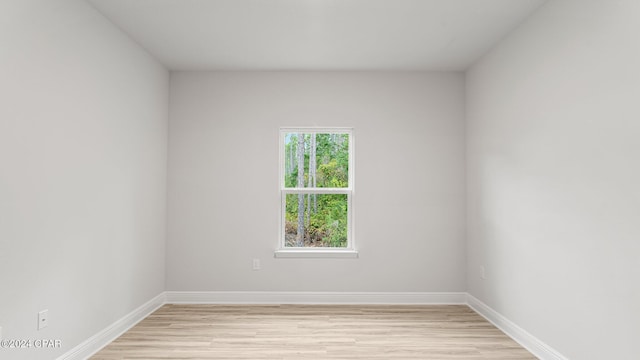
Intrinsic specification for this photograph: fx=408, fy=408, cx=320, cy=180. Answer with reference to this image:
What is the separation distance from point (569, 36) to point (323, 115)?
99.3 inches

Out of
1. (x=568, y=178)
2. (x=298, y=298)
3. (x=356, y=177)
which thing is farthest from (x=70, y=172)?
(x=568, y=178)

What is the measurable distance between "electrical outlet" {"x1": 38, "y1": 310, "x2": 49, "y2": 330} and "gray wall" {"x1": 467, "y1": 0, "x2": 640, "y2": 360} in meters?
3.40

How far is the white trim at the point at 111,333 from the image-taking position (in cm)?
292

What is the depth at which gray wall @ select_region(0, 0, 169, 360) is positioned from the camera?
2.31m

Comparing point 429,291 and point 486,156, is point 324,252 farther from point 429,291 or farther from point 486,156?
point 486,156

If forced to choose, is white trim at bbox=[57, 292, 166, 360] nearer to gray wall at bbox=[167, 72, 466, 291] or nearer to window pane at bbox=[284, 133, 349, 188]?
gray wall at bbox=[167, 72, 466, 291]

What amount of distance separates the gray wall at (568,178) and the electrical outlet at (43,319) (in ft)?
11.2

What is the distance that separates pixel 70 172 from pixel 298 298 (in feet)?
8.79

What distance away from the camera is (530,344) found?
10.4ft

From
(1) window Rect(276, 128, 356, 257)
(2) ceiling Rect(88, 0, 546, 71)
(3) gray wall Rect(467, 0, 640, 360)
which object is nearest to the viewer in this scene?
(3) gray wall Rect(467, 0, 640, 360)

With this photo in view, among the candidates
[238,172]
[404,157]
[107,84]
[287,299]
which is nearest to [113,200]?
[107,84]

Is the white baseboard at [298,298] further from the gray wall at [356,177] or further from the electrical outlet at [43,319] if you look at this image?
the electrical outlet at [43,319]

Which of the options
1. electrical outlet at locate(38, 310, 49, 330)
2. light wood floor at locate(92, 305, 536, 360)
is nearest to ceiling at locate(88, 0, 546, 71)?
electrical outlet at locate(38, 310, 49, 330)

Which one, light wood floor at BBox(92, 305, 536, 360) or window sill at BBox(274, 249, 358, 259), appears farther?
window sill at BBox(274, 249, 358, 259)
